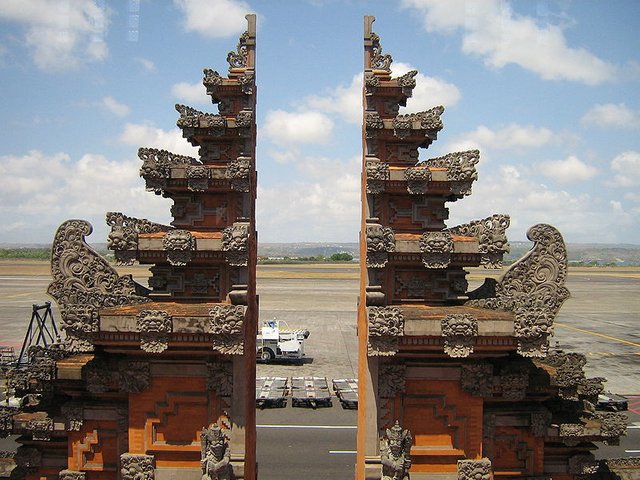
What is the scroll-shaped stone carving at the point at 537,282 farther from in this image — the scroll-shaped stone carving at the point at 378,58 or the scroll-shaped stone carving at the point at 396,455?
the scroll-shaped stone carving at the point at 378,58

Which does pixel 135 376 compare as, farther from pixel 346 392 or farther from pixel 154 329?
pixel 346 392

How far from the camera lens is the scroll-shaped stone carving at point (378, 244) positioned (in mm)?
9750

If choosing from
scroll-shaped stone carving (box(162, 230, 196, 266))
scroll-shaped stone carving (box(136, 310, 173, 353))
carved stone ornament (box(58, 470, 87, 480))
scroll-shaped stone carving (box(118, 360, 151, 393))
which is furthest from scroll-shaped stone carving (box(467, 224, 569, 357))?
carved stone ornament (box(58, 470, 87, 480))

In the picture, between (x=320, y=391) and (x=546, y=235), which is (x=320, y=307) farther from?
(x=546, y=235)

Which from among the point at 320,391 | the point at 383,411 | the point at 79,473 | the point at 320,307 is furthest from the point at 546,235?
the point at 320,307

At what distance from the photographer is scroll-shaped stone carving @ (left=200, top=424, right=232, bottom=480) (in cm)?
916

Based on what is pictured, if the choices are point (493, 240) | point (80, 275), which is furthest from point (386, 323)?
point (80, 275)

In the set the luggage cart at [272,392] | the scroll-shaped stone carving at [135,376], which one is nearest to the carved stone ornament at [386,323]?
the scroll-shaped stone carving at [135,376]

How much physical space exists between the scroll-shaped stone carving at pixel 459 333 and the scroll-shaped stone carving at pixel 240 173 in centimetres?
500

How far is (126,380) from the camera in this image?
32.6ft

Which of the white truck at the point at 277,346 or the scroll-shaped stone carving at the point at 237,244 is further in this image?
the white truck at the point at 277,346

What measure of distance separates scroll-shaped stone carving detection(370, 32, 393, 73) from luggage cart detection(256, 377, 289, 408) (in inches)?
759

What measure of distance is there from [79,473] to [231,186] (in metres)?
6.84

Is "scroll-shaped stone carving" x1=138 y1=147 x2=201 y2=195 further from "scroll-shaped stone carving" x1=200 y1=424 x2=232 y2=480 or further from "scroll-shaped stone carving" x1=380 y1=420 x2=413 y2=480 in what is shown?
"scroll-shaped stone carving" x1=380 y1=420 x2=413 y2=480
